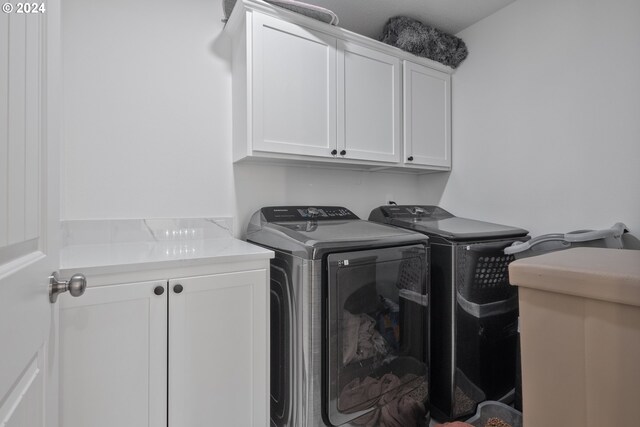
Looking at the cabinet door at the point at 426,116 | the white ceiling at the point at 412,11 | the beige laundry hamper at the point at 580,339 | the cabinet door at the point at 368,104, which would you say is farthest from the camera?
the cabinet door at the point at 426,116

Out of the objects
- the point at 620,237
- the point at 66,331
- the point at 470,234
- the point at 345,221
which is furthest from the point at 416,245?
the point at 66,331

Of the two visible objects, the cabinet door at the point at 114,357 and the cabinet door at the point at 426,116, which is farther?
the cabinet door at the point at 426,116

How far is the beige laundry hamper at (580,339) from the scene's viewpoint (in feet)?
1.63

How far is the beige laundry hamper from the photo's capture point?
0.50 metres

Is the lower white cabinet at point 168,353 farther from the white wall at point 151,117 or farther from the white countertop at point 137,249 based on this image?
the white wall at point 151,117

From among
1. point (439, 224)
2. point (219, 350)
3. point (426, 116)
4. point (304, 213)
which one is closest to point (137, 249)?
point (219, 350)

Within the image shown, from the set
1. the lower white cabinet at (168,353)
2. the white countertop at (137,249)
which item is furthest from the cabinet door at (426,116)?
the lower white cabinet at (168,353)

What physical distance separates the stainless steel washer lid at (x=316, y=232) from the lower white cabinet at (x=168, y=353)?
0.81 feet

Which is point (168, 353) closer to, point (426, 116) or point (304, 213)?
point (304, 213)

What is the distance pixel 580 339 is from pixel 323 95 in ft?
5.72

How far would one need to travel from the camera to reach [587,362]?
53 cm

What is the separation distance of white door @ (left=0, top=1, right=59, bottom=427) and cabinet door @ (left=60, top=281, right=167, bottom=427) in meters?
0.30

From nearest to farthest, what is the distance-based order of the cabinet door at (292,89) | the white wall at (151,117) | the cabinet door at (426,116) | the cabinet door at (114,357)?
the cabinet door at (114,357)
the white wall at (151,117)
the cabinet door at (292,89)
the cabinet door at (426,116)

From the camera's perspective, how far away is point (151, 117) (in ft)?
5.85
